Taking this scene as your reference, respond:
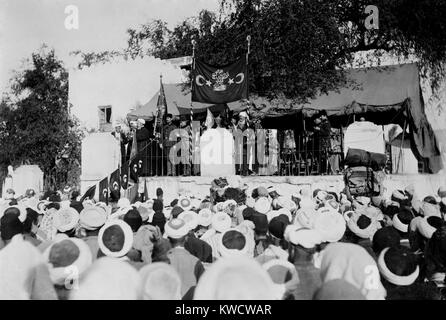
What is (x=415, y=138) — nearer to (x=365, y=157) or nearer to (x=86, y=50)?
(x=365, y=157)

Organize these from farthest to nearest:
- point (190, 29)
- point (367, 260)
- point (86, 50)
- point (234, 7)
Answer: point (86, 50)
point (190, 29)
point (234, 7)
point (367, 260)

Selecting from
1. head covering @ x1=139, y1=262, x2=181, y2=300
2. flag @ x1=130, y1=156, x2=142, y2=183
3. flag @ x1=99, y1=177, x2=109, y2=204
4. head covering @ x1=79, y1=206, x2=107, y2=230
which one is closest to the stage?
flag @ x1=130, y1=156, x2=142, y2=183

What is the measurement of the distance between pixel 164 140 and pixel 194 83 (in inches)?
72.0

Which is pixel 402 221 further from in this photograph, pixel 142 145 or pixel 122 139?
pixel 122 139

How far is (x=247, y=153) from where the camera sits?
1400 cm

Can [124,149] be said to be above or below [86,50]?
below

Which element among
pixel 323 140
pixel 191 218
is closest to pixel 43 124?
pixel 323 140

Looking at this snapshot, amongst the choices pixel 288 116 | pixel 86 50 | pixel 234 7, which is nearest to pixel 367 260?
pixel 288 116

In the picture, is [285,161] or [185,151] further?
[285,161]

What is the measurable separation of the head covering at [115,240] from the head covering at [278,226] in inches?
67.0

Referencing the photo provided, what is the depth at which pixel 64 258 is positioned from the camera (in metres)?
4.56

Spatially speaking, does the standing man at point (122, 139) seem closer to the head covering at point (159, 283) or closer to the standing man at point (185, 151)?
the standing man at point (185, 151)

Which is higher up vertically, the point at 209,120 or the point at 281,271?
the point at 209,120

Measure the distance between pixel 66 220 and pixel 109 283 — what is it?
139 inches
